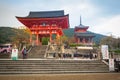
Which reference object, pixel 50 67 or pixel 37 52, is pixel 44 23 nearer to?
pixel 37 52

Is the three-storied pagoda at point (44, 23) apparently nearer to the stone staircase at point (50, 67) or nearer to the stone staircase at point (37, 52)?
the stone staircase at point (37, 52)

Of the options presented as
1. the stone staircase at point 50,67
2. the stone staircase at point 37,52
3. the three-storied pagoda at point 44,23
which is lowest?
the stone staircase at point 50,67

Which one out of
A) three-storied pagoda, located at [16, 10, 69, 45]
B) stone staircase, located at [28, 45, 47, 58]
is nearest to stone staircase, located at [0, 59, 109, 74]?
stone staircase, located at [28, 45, 47, 58]

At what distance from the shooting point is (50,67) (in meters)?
14.9

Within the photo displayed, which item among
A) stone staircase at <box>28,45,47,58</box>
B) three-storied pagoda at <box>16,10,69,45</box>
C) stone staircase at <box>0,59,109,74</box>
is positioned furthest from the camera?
three-storied pagoda at <box>16,10,69,45</box>

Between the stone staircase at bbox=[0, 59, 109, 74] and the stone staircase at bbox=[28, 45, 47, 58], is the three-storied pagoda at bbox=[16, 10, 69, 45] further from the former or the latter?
the stone staircase at bbox=[0, 59, 109, 74]

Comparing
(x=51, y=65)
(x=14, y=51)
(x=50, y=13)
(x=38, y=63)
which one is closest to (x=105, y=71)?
(x=51, y=65)

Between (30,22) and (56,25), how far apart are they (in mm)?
4324

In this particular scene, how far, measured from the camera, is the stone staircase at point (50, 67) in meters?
14.1

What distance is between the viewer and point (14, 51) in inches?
670

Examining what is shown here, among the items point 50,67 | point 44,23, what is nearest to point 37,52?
point 50,67

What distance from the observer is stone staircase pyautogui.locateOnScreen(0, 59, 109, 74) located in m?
14.1

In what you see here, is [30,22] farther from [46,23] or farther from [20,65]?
[20,65]

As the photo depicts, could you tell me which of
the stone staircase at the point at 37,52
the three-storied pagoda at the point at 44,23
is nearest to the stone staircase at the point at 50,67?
the stone staircase at the point at 37,52
